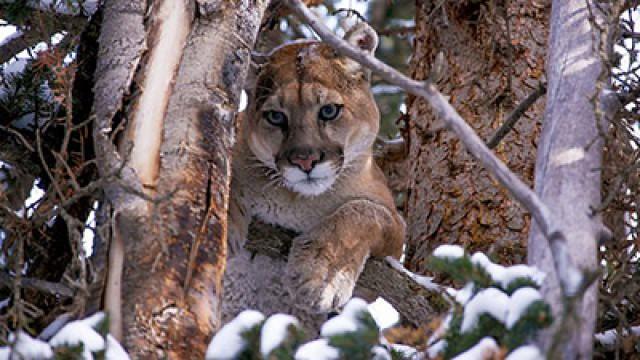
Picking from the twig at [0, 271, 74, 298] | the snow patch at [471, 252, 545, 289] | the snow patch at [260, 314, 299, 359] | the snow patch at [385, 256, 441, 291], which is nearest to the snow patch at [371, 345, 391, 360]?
the snow patch at [260, 314, 299, 359]

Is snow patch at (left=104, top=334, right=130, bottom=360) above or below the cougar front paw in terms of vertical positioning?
above

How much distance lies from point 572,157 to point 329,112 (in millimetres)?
1801

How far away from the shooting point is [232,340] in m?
2.26

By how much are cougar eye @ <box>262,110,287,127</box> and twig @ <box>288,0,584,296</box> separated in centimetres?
154

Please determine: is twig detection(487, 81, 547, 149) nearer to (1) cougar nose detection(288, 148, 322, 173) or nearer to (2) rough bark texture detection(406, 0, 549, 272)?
(2) rough bark texture detection(406, 0, 549, 272)

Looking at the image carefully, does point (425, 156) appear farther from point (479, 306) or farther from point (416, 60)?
point (479, 306)

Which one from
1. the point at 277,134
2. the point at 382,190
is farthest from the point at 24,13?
the point at 382,190

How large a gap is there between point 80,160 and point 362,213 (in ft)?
4.59

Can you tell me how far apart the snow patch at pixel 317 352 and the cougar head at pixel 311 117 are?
189cm

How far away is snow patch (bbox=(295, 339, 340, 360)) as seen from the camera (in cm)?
222

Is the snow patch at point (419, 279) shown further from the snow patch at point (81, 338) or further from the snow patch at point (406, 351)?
the snow patch at point (81, 338)

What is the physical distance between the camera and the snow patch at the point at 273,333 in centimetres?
220

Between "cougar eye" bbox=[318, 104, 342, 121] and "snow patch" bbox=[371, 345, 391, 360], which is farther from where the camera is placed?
"cougar eye" bbox=[318, 104, 342, 121]

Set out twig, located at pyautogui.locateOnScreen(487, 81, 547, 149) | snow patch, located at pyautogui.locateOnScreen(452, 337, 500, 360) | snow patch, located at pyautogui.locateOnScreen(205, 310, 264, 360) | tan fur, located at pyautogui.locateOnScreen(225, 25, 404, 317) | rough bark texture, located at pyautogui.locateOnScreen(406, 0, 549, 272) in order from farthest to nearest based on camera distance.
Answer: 1. rough bark texture, located at pyautogui.locateOnScreen(406, 0, 549, 272)
2. tan fur, located at pyautogui.locateOnScreen(225, 25, 404, 317)
3. twig, located at pyautogui.locateOnScreen(487, 81, 547, 149)
4. snow patch, located at pyautogui.locateOnScreen(205, 310, 264, 360)
5. snow patch, located at pyautogui.locateOnScreen(452, 337, 500, 360)
